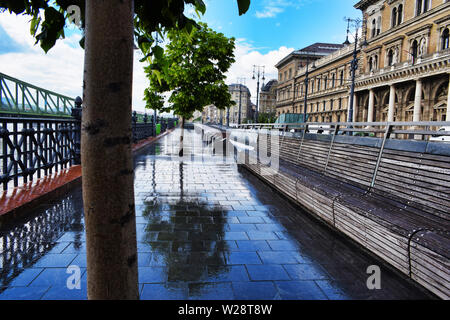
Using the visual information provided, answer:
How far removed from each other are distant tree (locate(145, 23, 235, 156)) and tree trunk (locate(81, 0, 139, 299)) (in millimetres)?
8869

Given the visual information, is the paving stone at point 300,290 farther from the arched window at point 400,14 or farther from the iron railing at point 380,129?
the arched window at point 400,14

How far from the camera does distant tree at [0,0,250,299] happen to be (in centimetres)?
133

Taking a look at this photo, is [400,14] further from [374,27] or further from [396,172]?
[396,172]

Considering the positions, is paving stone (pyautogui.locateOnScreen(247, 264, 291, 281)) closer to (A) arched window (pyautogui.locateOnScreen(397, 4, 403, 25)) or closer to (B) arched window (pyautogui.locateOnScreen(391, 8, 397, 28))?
(A) arched window (pyautogui.locateOnScreen(397, 4, 403, 25))

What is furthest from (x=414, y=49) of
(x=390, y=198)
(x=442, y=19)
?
(x=390, y=198)

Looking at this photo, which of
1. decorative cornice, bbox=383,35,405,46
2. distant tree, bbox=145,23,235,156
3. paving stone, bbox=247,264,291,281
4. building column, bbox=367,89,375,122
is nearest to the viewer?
paving stone, bbox=247,264,291,281

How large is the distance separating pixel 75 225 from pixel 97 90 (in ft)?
12.3

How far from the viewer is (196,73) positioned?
34.3 ft

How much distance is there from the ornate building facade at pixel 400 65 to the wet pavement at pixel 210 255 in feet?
89.1

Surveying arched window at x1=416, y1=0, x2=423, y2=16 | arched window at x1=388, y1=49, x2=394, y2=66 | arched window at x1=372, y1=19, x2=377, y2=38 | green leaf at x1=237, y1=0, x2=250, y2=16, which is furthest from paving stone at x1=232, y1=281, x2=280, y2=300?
arched window at x1=372, y1=19, x2=377, y2=38

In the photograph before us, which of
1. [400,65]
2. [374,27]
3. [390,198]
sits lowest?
[390,198]

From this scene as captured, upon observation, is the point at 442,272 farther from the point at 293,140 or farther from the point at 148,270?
the point at 293,140

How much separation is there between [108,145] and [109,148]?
0.04ft
